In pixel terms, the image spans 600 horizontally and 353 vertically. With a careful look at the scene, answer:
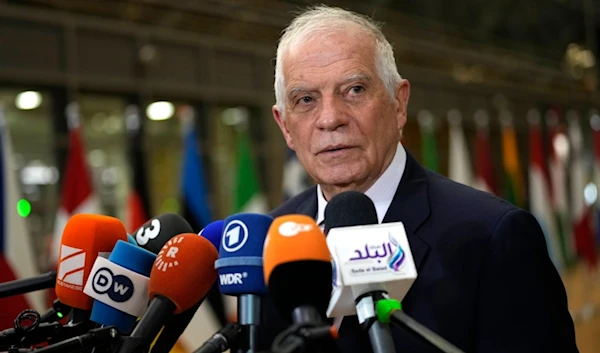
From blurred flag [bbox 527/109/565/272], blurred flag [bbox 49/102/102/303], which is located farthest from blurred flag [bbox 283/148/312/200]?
blurred flag [bbox 527/109/565/272]

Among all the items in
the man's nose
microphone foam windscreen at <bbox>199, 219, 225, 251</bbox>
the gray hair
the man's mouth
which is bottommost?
microphone foam windscreen at <bbox>199, 219, 225, 251</bbox>

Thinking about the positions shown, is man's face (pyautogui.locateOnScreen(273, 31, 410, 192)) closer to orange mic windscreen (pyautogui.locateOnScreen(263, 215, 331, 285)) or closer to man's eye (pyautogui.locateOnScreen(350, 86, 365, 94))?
man's eye (pyautogui.locateOnScreen(350, 86, 365, 94))

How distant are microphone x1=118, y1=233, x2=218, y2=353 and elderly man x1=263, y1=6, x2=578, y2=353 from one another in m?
0.38

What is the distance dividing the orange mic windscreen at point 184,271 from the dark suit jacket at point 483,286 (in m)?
0.37

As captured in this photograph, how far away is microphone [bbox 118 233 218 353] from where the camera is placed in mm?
1061

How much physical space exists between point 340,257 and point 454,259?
520 mm

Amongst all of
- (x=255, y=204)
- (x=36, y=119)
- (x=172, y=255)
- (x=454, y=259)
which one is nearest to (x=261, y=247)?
(x=172, y=255)

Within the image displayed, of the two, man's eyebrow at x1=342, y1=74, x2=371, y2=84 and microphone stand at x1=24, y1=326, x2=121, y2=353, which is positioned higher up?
man's eyebrow at x1=342, y1=74, x2=371, y2=84

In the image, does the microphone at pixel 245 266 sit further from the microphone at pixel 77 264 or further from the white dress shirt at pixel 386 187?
the white dress shirt at pixel 386 187

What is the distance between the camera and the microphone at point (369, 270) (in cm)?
100

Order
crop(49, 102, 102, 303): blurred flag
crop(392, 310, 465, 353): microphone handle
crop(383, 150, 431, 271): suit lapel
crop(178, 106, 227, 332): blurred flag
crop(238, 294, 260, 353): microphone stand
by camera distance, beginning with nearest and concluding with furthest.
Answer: crop(392, 310, 465, 353): microphone handle
crop(238, 294, 260, 353): microphone stand
crop(383, 150, 431, 271): suit lapel
crop(49, 102, 102, 303): blurred flag
crop(178, 106, 227, 332): blurred flag

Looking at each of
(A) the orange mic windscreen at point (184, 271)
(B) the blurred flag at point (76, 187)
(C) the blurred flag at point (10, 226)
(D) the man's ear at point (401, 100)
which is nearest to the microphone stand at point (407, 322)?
(A) the orange mic windscreen at point (184, 271)

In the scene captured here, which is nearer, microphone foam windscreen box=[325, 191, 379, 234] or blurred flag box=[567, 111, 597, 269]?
microphone foam windscreen box=[325, 191, 379, 234]

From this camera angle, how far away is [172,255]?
1.21 meters
